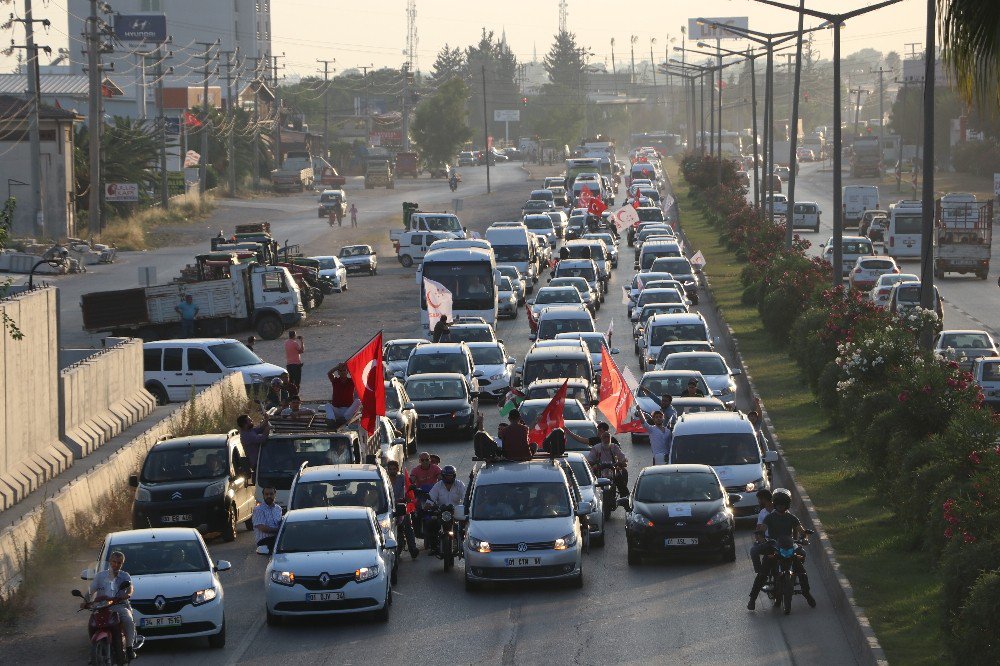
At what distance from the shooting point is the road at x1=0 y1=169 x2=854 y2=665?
17031 mm

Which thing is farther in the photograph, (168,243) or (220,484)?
(168,243)

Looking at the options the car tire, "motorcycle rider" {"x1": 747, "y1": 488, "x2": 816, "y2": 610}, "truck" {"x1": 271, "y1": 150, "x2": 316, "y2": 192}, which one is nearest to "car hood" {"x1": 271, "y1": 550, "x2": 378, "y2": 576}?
the car tire

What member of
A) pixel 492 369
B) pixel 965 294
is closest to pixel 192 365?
pixel 492 369

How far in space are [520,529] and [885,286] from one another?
34800 millimetres

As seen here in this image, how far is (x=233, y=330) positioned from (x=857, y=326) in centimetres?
2499

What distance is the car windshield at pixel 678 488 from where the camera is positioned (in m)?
21.7

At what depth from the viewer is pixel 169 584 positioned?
57.7 ft

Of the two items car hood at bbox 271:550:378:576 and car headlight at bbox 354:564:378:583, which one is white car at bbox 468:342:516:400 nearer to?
car hood at bbox 271:550:378:576

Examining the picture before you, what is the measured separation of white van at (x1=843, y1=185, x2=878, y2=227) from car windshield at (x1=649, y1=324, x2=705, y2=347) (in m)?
55.8

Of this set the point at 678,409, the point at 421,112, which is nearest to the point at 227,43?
the point at 421,112

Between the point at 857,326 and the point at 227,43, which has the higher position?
the point at 227,43

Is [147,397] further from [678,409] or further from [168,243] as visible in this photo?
[168,243]

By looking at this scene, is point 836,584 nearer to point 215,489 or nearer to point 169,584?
point 169,584

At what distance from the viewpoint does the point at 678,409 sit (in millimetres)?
29172
